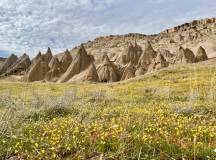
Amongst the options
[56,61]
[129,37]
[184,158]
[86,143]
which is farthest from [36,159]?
[129,37]

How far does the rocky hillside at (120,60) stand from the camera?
8012 centimetres

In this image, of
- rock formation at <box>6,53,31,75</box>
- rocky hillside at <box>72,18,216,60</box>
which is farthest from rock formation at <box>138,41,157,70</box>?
rock formation at <box>6,53,31,75</box>

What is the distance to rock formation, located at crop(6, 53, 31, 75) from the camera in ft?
364

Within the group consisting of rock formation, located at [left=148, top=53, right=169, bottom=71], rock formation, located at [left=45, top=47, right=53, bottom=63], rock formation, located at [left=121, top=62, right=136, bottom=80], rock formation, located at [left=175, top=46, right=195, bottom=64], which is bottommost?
rock formation, located at [left=121, top=62, right=136, bottom=80]

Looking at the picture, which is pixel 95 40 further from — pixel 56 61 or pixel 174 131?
pixel 174 131

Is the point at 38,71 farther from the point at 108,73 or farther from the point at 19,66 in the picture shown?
the point at 19,66

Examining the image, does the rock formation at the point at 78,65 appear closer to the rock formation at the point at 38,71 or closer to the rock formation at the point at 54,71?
the rock formation at the point at 54,71

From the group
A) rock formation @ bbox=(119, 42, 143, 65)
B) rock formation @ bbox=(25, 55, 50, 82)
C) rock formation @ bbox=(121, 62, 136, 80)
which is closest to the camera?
rock formation @ bbox=(121, 62, 136, 80)

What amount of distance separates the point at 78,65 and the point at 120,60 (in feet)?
57.3

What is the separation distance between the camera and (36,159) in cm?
754

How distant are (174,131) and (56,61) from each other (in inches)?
3320

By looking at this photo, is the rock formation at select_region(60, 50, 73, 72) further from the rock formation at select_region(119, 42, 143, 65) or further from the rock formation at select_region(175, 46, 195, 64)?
the rock formation at select_region(175, 46, 195, 64)

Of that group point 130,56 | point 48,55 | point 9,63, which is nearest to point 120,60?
point 130,56

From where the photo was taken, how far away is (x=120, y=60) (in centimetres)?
10362
